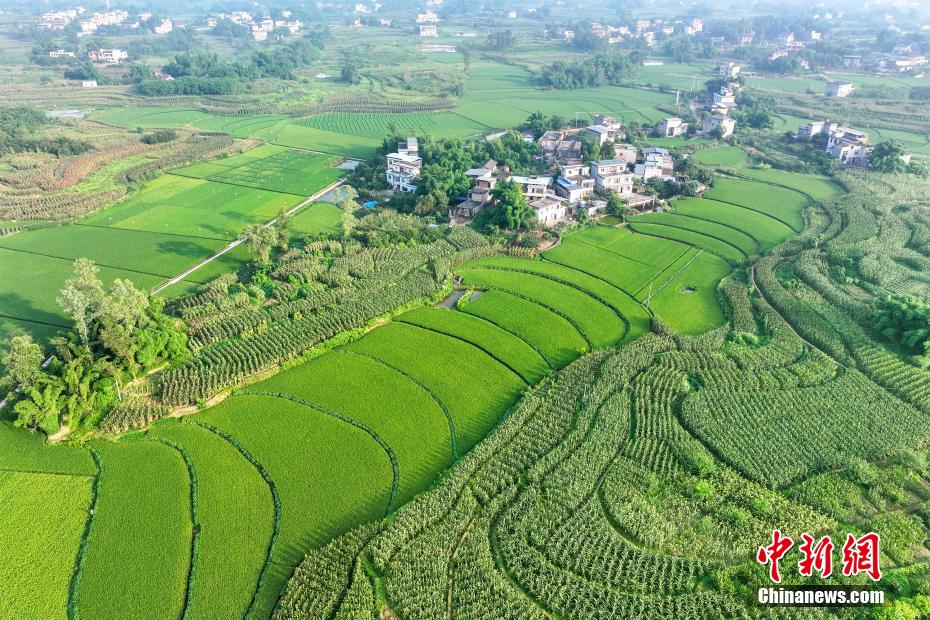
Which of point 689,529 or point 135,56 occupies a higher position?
point 135,56

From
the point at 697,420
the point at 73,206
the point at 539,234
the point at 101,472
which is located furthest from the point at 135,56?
the point at 697,420

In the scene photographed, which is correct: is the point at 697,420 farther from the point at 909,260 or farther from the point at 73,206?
the point at 73,206

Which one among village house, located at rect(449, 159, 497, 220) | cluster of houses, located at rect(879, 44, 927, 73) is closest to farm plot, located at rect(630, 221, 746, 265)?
village house, located at rect(449, 159, 497, 220)

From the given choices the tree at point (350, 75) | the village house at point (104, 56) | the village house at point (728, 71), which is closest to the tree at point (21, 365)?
the tree at point (350, 75)

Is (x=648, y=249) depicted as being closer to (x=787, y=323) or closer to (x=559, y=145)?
(x=787, y=323)

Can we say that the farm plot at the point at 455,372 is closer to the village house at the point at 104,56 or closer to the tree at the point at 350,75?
the tree at the point at 350,75

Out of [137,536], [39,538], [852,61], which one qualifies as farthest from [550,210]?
[852,61]
